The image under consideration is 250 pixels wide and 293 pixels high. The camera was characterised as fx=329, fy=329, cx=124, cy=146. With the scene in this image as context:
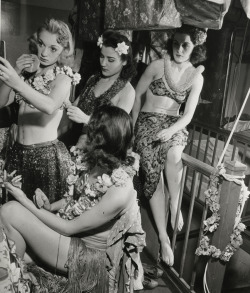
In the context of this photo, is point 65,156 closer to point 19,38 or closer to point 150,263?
point 150,263

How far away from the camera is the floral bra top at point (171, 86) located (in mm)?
3016

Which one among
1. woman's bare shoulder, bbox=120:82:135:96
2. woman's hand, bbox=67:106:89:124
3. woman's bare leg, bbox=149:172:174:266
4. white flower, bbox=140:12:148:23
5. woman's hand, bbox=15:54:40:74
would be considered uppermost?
white flower, bbox=140:12:148:23

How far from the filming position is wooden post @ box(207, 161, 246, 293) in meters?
2.00

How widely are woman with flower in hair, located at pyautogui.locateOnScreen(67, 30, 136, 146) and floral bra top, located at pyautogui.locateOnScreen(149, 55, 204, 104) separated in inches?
12.3

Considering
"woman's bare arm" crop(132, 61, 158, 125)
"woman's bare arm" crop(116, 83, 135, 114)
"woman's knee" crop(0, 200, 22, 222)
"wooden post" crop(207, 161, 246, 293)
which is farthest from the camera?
"woman's bare arm" crop(132, 61, 158, 125)

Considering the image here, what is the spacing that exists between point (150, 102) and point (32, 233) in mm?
1781

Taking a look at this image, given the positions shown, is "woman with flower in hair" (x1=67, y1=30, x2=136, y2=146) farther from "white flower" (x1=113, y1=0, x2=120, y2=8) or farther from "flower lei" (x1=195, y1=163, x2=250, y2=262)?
"flower lei" (x1=195, y1=163, x2=250, y2=262)

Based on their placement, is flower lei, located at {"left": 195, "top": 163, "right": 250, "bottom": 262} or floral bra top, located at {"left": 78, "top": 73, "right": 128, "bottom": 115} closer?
flower lei, located at {"left": 195, "top": 163, "right": 250, "bottom": 262}

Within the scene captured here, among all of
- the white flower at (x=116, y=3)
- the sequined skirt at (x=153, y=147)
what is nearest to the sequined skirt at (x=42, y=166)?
the sequined skirt at (x=153, y=147)

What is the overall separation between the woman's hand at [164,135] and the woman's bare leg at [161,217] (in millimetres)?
414

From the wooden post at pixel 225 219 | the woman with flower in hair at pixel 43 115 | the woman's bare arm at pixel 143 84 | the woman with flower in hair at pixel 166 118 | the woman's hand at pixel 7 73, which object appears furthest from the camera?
the woman's bare arm at pixel 143 84

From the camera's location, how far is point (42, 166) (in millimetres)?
2271

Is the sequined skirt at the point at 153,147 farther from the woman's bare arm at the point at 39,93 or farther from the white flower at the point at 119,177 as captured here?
the white flower at the point at 119,177

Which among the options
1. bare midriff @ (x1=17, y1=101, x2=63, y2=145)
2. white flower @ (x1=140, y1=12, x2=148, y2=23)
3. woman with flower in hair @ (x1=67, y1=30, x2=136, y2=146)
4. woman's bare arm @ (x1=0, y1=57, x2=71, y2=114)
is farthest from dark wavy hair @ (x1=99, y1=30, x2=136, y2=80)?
bare midriff @ (x1=17, y1=101, x2=63, y2=145)
